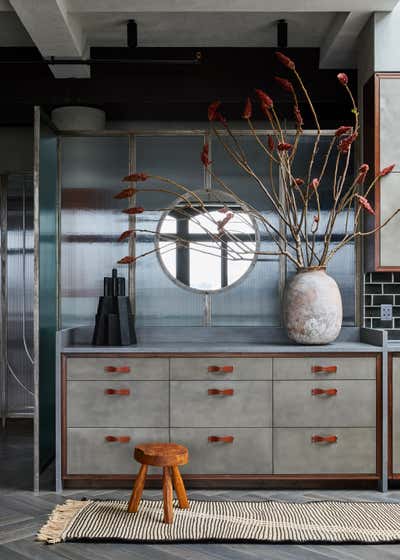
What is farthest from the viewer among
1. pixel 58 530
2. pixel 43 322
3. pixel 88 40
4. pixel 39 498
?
pixel 88 40

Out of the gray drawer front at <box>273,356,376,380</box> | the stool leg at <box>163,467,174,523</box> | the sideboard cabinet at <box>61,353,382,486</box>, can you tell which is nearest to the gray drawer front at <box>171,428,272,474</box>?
the sideboard cabinet at <box>61,353,382,486</box>

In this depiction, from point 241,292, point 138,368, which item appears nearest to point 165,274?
point 241,292

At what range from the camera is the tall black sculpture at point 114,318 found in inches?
168

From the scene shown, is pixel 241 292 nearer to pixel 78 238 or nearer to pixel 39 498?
pixel 78 238

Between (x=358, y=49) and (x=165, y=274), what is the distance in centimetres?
211

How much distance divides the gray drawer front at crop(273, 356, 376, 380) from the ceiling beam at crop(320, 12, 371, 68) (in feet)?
7.27

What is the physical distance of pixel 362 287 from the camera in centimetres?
467

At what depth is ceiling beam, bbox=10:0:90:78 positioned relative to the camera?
405cm

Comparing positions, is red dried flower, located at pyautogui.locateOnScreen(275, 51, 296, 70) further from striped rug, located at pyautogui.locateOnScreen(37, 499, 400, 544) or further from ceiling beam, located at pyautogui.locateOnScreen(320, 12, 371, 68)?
striped rug, located at pyautogui.locateOnScreen(37, 499, 400, 544)

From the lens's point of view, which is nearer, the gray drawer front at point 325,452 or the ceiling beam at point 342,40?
the gray drawer front at point 325,452

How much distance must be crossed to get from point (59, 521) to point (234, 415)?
118 cm

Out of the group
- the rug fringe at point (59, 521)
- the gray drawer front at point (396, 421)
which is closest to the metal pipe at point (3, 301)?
the rug fringe at point (59, 521)

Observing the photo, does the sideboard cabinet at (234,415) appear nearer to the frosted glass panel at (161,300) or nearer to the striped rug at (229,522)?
the striped rug at (229,522)

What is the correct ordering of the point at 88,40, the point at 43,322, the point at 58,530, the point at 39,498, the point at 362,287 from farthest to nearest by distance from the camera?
the point at 88,40, the point at 362,287, the point at 43,322, the point at 39,498, the point at 58,530
